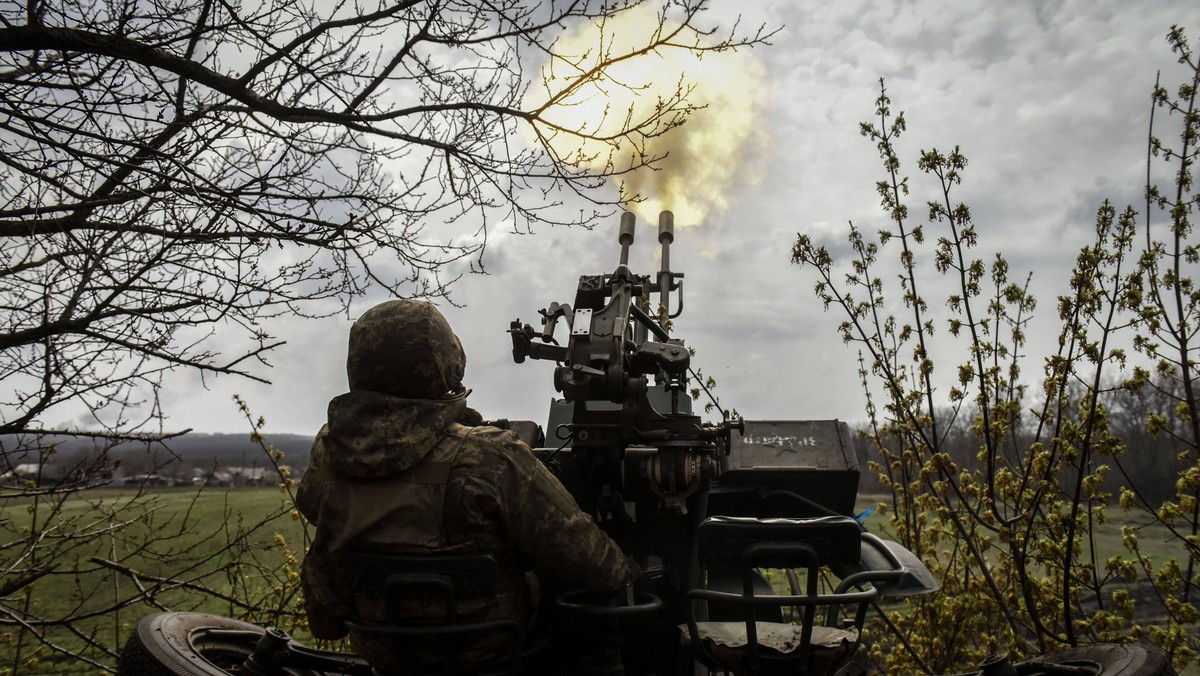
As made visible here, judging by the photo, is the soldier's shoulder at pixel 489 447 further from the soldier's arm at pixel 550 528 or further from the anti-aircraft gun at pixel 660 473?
the anti-aircraft gun at pixel 660 473

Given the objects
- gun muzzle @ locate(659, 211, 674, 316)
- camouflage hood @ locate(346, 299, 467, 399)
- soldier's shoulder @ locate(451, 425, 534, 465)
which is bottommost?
soldier's shoulder @ locate(451, 425, 534, 465)

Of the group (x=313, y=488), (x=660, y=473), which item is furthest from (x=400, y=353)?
(x=660, y=473)

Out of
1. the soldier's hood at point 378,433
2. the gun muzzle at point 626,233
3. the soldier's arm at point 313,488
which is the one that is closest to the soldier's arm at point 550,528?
the soldier's hood at point 378,433

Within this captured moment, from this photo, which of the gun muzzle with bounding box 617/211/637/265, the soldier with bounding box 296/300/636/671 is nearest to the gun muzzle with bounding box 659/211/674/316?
the gun muzzle with bounding box 617/211/637/265

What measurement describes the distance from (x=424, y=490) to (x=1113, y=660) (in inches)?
113

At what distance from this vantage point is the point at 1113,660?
3.24 meters

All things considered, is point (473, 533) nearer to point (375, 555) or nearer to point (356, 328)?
point (375, 555)

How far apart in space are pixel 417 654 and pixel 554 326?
6.01ft

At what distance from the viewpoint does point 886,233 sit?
5961 millimetres

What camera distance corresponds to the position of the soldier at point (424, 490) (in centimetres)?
290

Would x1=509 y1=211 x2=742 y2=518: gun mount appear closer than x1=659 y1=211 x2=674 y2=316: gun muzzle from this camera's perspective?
Yes

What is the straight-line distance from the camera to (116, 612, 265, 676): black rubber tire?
3420 millimetres

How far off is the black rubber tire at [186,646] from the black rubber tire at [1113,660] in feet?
11.7

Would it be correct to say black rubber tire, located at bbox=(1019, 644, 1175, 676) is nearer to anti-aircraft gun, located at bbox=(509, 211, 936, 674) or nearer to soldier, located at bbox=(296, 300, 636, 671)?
anti-aircraft gun, located at bbox=(509, 211, 936, 674)
